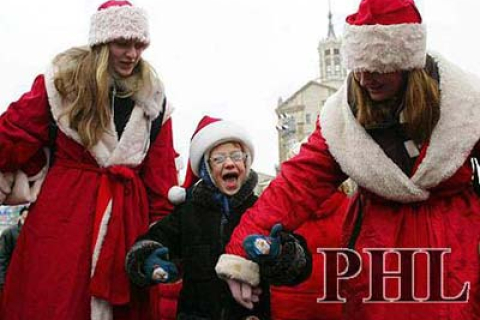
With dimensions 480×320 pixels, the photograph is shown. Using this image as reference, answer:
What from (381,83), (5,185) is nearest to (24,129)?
(5,185)

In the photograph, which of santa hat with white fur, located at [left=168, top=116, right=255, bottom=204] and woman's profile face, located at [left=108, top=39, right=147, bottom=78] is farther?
santa hat with white fur, located at [left=168, top=116, right=255, bottom=204]

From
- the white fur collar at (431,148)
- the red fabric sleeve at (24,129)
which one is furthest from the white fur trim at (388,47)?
the red fabric sleeve at (24,129)

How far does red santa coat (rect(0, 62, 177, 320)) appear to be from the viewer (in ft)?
10.6

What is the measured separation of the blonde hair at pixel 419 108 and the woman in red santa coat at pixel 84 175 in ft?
4.08

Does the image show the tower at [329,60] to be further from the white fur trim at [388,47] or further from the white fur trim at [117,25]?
the white fur trim at [388,47]

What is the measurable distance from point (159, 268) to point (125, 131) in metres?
0.71

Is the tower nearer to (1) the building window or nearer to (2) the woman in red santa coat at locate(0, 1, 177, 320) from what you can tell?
(1) the building window

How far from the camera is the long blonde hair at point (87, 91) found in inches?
129

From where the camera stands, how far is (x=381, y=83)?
2.68 m

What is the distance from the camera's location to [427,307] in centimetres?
255

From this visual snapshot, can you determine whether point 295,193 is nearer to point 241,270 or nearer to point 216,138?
point 241,270

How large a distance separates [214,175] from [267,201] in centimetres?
86

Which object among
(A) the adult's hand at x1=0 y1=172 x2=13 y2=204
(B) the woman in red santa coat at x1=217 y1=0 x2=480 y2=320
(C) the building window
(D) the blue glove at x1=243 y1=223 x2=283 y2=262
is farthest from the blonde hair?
(C) the building window

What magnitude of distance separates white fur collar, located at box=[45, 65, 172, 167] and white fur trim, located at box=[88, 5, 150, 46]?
10.1 inches
